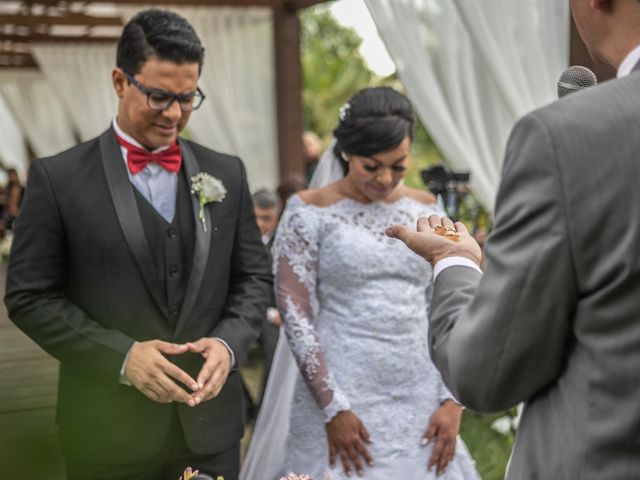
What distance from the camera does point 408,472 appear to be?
2723 millimetres

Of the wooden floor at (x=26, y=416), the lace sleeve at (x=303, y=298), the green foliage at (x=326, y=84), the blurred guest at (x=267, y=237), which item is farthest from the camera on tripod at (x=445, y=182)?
the green foliage at (x=326, y=84)

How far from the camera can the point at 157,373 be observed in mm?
2121

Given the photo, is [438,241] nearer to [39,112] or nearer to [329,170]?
[329,170]

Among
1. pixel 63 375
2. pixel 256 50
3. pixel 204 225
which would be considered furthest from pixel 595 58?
pixel 256 50

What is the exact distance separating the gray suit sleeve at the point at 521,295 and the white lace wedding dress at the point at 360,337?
1522mm

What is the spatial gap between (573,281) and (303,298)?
1.72 metres

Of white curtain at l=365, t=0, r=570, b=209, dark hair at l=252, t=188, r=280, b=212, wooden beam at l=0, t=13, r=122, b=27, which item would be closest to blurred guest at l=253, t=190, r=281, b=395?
dark hair at l=252, t=188, r=280, b=212

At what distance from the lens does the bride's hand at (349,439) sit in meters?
2.68

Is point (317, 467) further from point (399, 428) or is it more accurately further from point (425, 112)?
point (425, 112)

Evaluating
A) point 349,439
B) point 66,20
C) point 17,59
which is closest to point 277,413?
point 349,439

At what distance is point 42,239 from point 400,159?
3.91ft

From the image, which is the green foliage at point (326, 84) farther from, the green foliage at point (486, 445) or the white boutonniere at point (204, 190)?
the white boutonniere at point (204, 190)

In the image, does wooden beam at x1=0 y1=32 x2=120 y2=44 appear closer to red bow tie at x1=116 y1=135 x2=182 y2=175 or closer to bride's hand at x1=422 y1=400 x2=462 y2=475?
red bow tie at x1=116 y1=135 x2=182 y2=175

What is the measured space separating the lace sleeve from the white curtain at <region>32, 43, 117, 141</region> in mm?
10197
